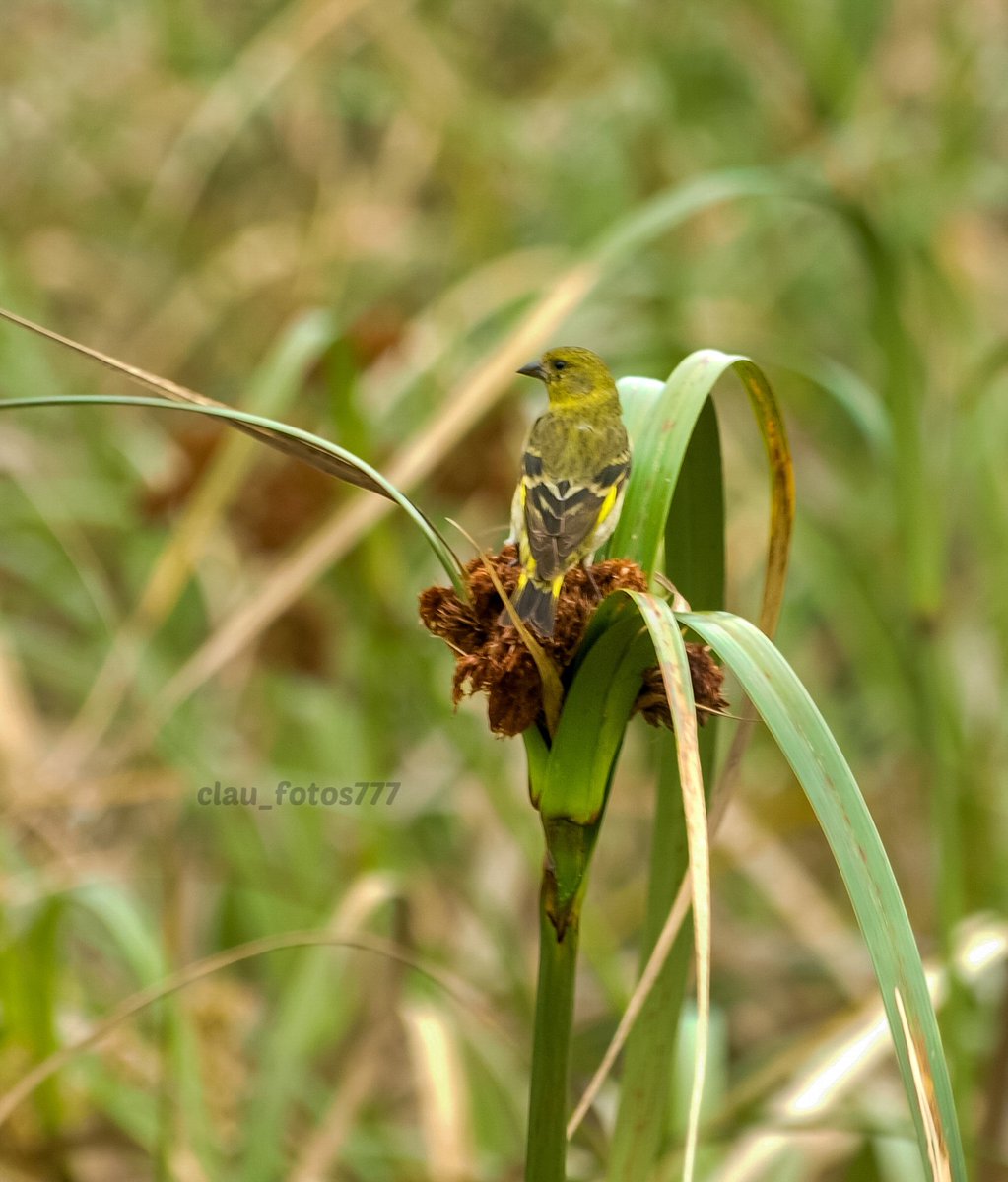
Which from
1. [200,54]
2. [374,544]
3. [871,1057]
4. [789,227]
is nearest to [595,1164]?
[871,1057]

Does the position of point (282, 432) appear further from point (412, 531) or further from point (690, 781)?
point (412, 531)

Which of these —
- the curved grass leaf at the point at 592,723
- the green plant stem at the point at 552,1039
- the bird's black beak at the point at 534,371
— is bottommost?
the green plant stem at the point at 552,1039

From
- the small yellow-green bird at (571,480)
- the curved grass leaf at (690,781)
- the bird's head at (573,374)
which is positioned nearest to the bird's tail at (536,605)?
the small yellow-green bird at (571,480)

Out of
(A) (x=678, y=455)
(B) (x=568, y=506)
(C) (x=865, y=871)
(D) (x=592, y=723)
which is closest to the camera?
(C) (x=865, y=871)

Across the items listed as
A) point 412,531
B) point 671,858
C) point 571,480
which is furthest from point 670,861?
point 412,531

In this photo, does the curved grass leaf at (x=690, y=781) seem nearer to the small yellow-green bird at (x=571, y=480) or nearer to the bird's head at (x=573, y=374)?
the small yellow-green bird at (x=571, y=480)
